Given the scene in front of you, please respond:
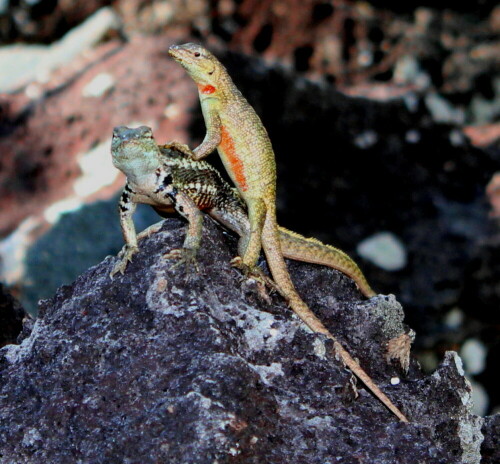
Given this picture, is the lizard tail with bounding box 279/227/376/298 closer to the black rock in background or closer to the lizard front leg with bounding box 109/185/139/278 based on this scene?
the lizard front leg with bounding box 109/185/139/278

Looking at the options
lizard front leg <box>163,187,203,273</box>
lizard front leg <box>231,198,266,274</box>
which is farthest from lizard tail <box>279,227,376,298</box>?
lizard front leg <box>163,187,203,273</box>

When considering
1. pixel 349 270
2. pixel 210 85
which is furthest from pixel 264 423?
pixel 210 85

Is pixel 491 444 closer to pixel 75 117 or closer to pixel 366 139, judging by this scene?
pixel 366 139

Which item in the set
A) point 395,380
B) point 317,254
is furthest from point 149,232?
point 395,380

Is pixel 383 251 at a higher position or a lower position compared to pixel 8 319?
lower

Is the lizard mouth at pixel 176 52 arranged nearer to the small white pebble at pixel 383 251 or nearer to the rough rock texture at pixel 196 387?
the rough rock texture at pixel 196 387
